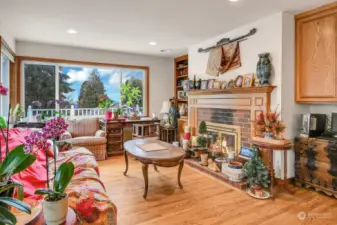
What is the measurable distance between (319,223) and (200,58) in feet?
11.1

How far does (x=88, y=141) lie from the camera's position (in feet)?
13.9

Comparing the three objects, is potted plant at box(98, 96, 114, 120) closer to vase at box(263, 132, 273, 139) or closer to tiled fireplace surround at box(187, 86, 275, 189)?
tiled fireplace surround at box(187, 86, 275, 189)

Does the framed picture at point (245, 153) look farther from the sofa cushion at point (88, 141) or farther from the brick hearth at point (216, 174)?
the sofa cushion at point (88, 141)

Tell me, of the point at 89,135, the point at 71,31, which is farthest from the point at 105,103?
the point at 71,31

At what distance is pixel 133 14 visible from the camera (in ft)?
9.83

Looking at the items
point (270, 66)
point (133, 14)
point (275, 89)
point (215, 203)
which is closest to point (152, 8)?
point (133, 14)

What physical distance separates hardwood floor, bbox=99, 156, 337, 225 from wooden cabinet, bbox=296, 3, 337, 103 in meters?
Answer: 1.31

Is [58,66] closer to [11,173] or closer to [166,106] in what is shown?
[166,106]

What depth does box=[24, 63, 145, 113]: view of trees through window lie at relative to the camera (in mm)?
4645

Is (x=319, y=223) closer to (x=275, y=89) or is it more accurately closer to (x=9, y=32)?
(x=275, y=89)

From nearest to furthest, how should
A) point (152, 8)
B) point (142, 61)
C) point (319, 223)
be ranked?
1. point (319, 223)
2. point (152, 8)
3. point (142, 61)

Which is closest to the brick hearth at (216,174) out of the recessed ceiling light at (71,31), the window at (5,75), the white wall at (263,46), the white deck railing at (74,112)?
the white wall at (263,46)

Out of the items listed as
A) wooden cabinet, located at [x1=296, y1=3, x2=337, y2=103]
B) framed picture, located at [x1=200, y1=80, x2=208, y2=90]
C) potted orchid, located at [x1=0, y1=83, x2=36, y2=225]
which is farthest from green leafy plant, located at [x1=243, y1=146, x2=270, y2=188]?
potted orchid, located at [x1=0, y1=83, x2=36, y2=225]

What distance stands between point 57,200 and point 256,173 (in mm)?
2435
